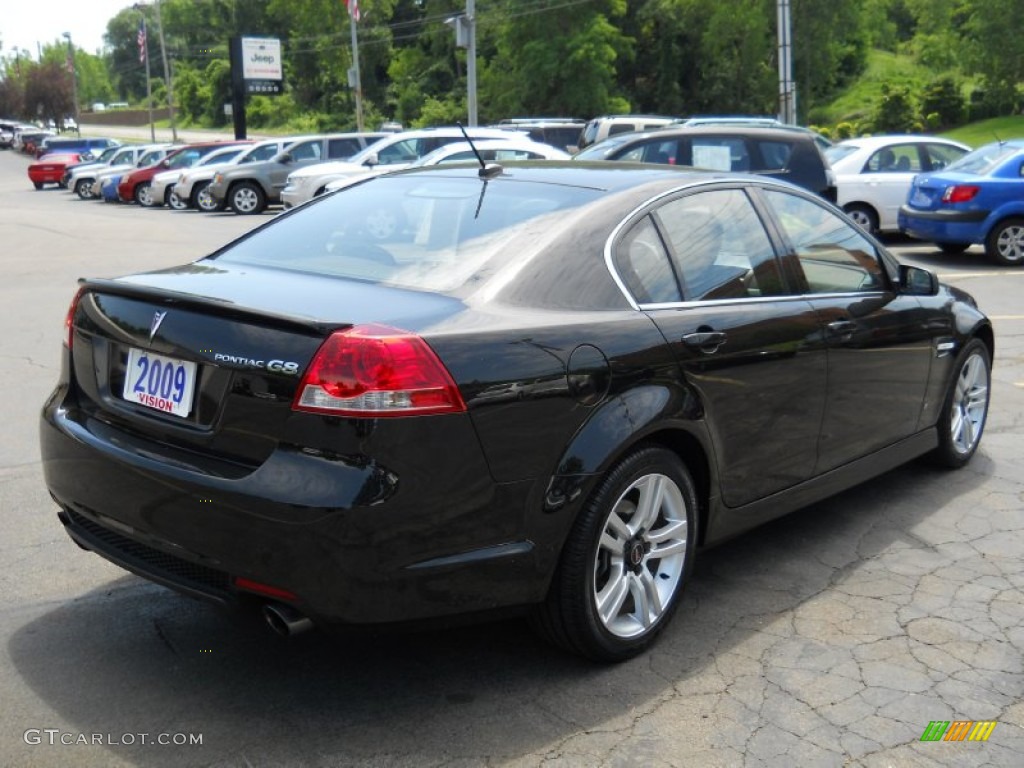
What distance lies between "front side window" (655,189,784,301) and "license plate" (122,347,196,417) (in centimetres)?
176

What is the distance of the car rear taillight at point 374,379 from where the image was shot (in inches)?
121

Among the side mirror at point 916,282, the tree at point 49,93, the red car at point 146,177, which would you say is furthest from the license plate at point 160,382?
the tree at point 49,93

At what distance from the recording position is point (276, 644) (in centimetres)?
387

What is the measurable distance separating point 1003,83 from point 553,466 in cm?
5245

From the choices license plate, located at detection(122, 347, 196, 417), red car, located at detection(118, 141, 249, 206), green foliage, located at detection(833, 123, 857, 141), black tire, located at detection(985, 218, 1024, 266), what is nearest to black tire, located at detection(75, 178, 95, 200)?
red car, located at detection(118, 141, 249, 206)

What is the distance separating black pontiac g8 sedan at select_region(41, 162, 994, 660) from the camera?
3.12m

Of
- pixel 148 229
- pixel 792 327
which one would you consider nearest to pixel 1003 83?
pixel 148 229

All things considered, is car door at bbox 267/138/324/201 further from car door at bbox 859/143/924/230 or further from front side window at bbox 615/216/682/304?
front side window at bbox 615/216/682/304

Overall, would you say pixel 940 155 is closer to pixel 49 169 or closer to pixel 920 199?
pixel 920 199

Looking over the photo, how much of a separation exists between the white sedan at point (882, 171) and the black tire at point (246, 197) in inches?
530

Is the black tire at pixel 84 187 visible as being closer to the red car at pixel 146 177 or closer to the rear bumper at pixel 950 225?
the red car at pixel 146 177

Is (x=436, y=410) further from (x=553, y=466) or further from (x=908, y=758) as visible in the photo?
(x=908, y=758)

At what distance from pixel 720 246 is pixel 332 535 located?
204 cm

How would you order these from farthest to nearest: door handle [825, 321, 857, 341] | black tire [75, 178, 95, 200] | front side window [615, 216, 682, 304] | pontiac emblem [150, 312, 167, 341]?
black tire [75, 178, 95, 200] < door handle [825, 321, 857, 341] < front side window [615, 216, 682, 304] < pontiac emblem [150, 312, 167, 341]
